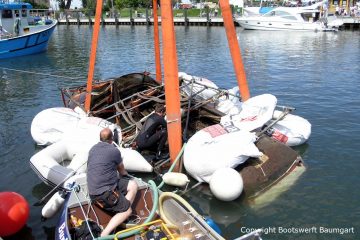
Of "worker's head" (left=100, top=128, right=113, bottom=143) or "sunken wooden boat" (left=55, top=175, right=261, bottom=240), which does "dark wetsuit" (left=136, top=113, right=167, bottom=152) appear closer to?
"sunken wooden boat" (left=55, top=175, right=261, bottom=240)

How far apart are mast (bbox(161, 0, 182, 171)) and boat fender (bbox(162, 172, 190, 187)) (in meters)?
1.01

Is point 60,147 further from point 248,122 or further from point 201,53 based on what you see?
point 201,53

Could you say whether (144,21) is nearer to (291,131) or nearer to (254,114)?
(291,131)

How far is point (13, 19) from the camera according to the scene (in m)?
36.1

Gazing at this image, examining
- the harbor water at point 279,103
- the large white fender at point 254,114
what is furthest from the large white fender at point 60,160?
the large white fender at point 254,114

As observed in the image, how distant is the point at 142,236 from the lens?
658 centimetres

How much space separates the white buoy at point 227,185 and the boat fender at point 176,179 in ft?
2.78

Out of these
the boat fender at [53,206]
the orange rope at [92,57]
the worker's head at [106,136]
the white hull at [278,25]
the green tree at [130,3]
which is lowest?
the boat fender at [53,206]

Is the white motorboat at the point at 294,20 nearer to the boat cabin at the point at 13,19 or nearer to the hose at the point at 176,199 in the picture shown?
the boat cabin at the point at 13,19

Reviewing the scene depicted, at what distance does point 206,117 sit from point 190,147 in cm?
288

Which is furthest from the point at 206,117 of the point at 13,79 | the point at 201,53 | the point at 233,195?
the point at 201,53

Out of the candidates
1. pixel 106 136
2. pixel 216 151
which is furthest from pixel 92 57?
pixel 106 136

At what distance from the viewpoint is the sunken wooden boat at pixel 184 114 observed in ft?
31.2

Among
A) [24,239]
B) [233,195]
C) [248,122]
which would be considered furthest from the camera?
[248,122]
